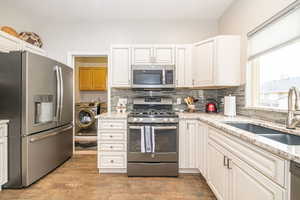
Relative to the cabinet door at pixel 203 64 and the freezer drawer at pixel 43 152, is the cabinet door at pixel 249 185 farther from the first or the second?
the freezer drawer at pixel 43 152

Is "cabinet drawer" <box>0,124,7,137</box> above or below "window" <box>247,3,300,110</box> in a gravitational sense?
below

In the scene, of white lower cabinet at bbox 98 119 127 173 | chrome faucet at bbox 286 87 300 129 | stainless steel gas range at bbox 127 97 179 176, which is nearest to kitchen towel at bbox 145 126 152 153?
stainless steel gas range at bbox 127 97 179 176

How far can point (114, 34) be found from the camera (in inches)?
142

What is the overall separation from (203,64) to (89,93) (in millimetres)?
4345

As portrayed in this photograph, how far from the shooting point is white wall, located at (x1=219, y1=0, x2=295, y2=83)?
201 cm

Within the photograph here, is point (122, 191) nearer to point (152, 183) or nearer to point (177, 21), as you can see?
point (152, 183)

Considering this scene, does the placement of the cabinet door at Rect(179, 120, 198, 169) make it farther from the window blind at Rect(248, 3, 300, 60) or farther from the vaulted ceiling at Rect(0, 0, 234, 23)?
the vaulted ceiling at Rect(0, 0, 234, 23)

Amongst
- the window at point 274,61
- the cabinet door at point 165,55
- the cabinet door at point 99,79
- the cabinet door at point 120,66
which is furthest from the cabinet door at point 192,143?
the cabinet door at point 99,79

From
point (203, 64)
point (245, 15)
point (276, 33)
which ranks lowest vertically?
point (203, 64)

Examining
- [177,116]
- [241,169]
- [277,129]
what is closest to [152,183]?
[177,116]

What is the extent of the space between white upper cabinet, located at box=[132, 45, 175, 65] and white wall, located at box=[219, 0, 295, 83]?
3.25ft

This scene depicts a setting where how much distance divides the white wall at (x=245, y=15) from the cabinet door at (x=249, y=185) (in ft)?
5.04

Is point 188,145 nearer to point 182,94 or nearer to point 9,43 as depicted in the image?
point 182,94

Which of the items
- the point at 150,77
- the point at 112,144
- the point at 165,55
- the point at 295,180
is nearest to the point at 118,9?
the point at 165,55
